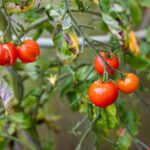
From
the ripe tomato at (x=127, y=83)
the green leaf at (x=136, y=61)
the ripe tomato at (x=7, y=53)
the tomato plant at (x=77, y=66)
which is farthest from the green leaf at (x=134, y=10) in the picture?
the ripe tomato at (x=7, y=53)

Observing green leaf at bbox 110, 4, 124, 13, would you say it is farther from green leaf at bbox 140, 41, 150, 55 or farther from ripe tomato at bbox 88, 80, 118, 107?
green leaf at bbox 140, 41, 150, 55

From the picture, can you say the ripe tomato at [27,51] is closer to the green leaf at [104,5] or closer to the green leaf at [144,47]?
the green leaf at [104,5]

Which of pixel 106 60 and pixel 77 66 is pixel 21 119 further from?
pixel 106 60

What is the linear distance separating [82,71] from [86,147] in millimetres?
827

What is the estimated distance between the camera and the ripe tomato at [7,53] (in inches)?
27.6

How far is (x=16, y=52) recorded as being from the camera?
740 millimetres

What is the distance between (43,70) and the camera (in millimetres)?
1222

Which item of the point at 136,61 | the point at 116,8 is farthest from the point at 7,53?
the point at 136,61

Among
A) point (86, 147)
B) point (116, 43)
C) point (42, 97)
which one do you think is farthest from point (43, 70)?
point (86, 147)

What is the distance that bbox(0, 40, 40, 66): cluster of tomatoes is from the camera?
707mm

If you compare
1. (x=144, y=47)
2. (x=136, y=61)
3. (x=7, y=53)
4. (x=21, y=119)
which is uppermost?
(x=7, y=53)

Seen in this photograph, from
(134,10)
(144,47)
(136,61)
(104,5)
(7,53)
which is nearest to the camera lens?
(7,53)

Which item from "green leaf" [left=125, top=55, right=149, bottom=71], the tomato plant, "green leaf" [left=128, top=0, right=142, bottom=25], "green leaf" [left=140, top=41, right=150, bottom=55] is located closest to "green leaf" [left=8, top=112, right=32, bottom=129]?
the tomato plant

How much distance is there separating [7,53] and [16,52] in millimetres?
42
